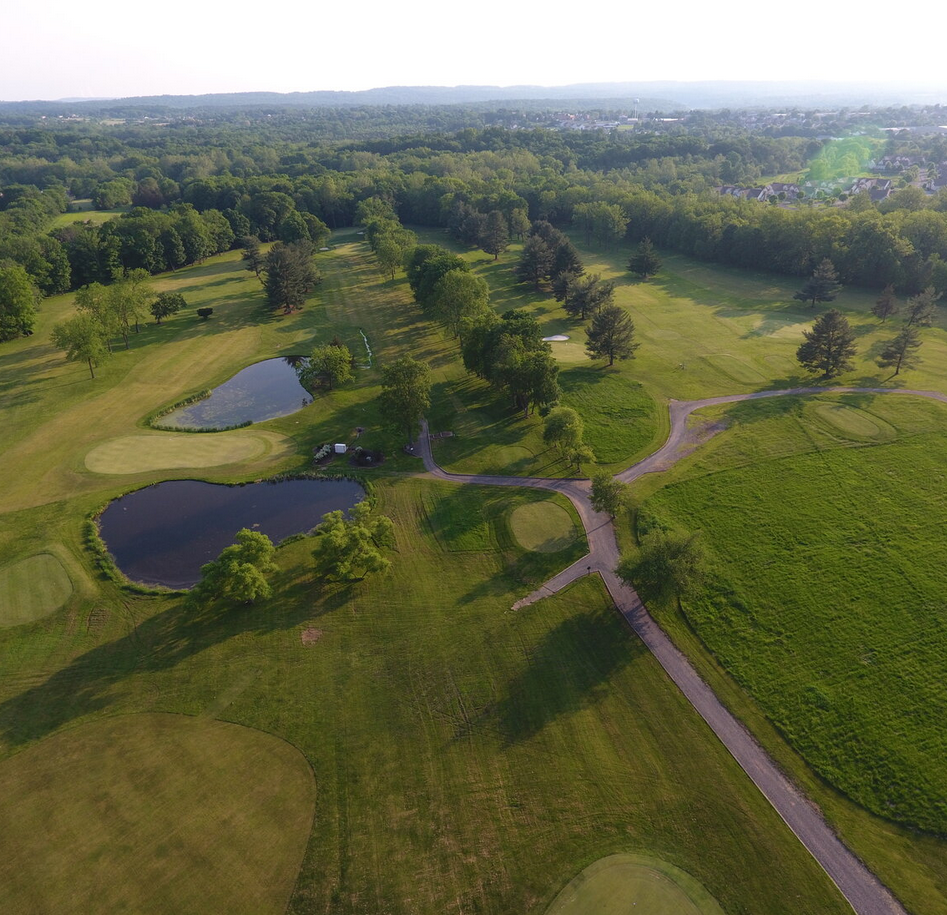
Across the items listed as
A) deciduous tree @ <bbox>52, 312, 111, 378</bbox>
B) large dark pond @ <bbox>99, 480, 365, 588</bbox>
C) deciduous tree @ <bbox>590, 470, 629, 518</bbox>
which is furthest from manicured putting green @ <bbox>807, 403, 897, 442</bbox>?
deciduous tree @ <bbox>52, 312, 111, 378</bbox>

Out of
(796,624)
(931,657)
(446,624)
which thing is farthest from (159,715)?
(931,657)

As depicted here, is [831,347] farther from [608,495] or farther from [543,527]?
[543,527]

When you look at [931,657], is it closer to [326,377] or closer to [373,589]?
[373,589]

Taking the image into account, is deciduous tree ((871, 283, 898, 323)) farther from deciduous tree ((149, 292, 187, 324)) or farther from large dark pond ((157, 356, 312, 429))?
deciduous tree ((149, 292, 187, 324))

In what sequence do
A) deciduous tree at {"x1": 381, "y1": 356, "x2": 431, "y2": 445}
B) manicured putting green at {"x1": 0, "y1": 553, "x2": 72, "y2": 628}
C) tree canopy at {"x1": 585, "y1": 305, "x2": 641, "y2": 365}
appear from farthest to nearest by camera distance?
tree canopy at {"x1": 585, "y1": 305, "x2": 641, "y2": 365} → deciduous tree at {"x1": 381, "y1": 356, "x2": 431, "y2": 445} → manicured putting green at {"x1": 0, "y1": 553, "x2": 72, "y2": 628}

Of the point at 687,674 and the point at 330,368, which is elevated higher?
the point at 330,368

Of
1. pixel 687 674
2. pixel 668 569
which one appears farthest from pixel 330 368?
pixel 687 674
